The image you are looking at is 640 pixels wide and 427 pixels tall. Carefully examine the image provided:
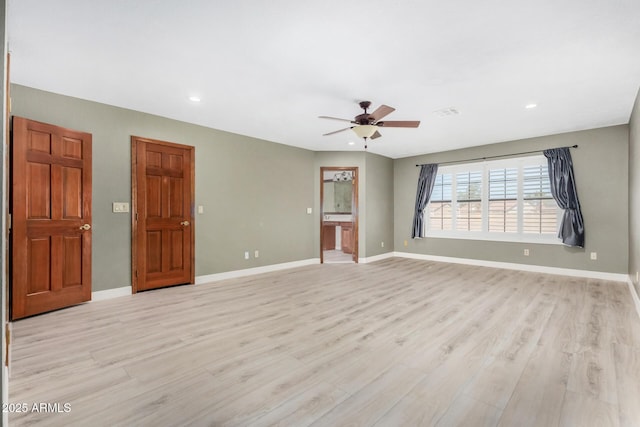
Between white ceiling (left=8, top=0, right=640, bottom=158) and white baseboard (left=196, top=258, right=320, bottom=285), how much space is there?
2.54 meters

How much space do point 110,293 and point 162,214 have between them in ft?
4.04

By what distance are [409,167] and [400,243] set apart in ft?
6.34

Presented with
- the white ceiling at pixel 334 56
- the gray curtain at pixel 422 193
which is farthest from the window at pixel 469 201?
the white ceiling at pixel 334 56

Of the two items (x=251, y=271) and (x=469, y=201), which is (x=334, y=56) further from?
(x=469, y=201)

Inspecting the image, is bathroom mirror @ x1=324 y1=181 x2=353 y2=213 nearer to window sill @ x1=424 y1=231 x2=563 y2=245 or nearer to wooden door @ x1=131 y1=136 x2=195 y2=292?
window sill @ x1=424 y1=231 x2=563 y2=245

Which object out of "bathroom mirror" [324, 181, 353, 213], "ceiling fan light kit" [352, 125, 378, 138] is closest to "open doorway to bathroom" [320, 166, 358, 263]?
"bathroom mirror" [324, 181, 353, 213]

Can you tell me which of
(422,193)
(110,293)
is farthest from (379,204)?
(110,293)

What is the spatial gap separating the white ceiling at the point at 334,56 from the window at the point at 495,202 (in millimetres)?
1580

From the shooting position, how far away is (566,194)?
5.20 meters

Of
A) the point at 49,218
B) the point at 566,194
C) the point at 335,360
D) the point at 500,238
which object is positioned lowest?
the point at 335,360

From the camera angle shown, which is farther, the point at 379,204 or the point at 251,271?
the point at 379,204

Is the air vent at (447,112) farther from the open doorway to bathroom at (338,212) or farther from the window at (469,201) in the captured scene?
the open doorway to bathroom at (338,212)

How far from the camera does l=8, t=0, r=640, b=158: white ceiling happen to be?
6.98 ft

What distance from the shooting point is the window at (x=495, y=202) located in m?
5.58
